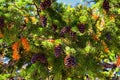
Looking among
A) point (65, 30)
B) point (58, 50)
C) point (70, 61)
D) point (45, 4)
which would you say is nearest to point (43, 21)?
point (45, 4)

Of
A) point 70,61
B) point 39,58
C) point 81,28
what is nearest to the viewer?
point 70,61

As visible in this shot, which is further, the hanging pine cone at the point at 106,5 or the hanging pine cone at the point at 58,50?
the hanging pine cone at the point at 106,5

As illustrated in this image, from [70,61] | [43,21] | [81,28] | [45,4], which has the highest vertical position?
[45,4]

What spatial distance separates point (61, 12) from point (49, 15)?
306mm

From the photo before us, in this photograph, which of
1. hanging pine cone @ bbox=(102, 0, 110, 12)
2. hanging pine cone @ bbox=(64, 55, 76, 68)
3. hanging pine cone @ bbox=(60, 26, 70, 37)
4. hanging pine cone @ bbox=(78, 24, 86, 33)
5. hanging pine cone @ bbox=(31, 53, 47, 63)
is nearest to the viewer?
hanging pine cone @ bbox=(64, 55, 76, 68)

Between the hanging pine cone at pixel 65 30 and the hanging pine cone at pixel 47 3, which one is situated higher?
the hanging pine cone at pixel 47 3

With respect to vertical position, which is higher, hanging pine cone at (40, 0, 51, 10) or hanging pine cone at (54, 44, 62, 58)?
hanging pine cone at (40, 0, 51, 10)

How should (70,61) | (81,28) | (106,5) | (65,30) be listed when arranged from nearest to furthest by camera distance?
(70,61) → (81,28) → (65,30) → (106,5)

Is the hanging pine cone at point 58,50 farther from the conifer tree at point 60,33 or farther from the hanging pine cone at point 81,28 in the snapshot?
the hanging pine cone at point 81,28

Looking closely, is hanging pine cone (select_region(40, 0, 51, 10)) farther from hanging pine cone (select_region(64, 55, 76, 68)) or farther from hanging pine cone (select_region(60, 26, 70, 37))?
hanging pine cone (select_region(64, 55, 76, 68))

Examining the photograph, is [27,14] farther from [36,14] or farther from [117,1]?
[117,1]

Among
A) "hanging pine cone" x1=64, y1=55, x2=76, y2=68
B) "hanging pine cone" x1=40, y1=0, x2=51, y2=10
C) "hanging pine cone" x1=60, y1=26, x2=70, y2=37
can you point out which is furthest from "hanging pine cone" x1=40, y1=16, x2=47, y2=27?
"hanging pine cone" x1=64, y1=55, x2=76, y2=68

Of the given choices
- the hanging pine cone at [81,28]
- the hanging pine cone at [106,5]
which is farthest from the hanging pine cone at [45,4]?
the hanging pine cone at [106,5]

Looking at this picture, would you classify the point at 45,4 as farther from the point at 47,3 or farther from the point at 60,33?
the point at 60,33
